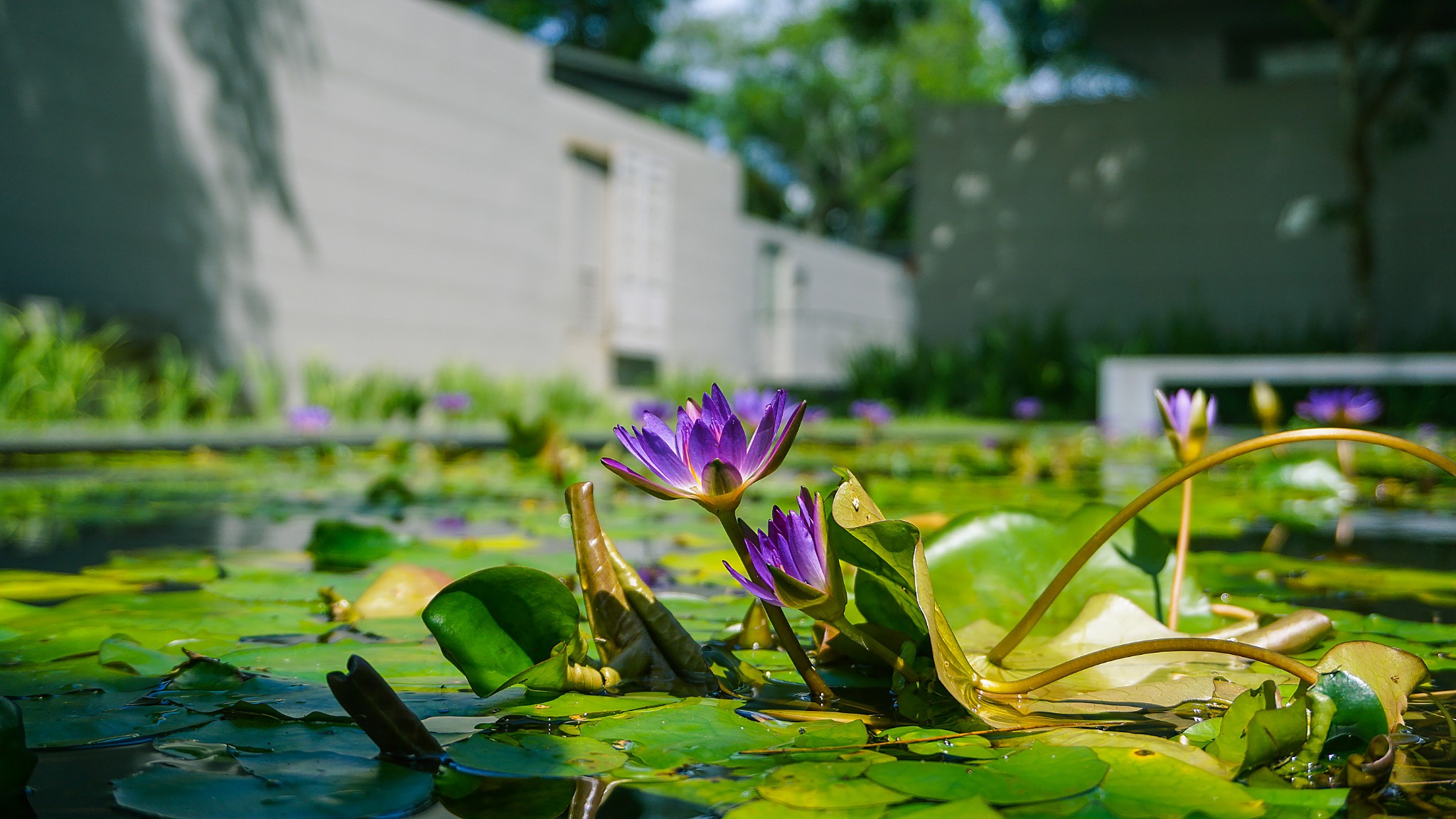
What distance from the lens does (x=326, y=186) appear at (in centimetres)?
696

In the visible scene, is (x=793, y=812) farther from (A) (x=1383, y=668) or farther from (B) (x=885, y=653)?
(A) (x=1383, y=668)

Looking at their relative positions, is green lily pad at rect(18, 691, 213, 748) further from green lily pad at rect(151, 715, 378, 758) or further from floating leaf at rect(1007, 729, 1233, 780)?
floating leaf at rect(1007, 729, 1233, 780)

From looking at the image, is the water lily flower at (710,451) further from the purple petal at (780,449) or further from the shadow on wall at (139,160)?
the shadow on wall at (139,160)

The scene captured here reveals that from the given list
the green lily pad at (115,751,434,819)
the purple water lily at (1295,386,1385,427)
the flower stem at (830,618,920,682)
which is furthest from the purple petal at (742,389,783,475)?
the purple water lily at (1295,386,1385,427)

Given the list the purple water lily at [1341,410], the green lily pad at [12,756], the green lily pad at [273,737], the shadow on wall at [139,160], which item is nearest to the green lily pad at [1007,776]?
the green lily pad at [273,737]

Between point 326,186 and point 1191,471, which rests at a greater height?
point 326,186

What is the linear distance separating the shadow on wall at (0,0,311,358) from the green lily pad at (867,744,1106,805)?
236 inches

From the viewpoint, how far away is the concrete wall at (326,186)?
5.44m

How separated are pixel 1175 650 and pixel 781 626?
8.1 inches

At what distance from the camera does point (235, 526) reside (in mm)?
1693

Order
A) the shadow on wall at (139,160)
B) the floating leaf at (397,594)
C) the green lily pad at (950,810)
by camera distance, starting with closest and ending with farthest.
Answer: the green lily pad at (950,810)
the floating leaf at (397,594)
the shadow on wall at (139,160)

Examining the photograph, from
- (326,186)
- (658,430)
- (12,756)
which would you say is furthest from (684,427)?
(326,186)

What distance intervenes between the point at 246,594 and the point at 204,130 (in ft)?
20.0

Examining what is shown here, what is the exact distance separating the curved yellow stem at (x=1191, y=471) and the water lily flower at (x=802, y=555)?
123 mm
